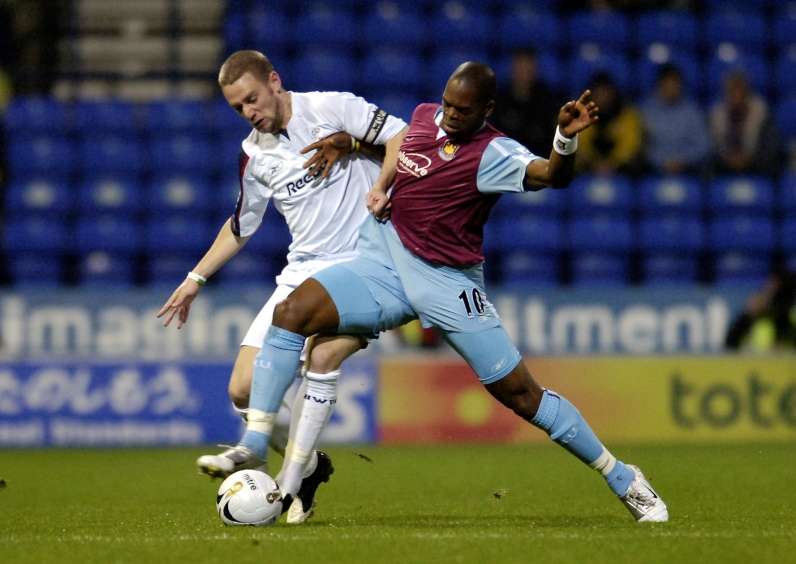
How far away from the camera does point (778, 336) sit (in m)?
12.6

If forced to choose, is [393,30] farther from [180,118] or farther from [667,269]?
[667,269]

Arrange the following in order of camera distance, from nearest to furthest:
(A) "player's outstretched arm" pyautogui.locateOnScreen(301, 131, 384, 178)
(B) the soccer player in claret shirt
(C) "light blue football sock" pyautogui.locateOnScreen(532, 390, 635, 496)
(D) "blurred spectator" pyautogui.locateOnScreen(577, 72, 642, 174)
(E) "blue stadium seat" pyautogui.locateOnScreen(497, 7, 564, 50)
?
(B) the soccer player in claret shirt < (C) "light blue football sock" pyautogui.locateOnScreen(532, 390, 635, 496) < (A) "player's outstretched arm" pyautogui.locateOnScreen(301, 131, 384, 178) < (D) "blurred spectator" pyautogui.locateOnScreen(577, 72, 642, 174) < (E) "blue stadium seat" pyautogui.locateOnScreen(497, 7, 564, 50)

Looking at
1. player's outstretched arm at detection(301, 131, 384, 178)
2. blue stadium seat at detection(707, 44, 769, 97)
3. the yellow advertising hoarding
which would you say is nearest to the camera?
player's outstretched arm at detection(301, 131, 384, 178)

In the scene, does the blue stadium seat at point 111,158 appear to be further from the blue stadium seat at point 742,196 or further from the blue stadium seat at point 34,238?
the blue stadium seat at point 742,196

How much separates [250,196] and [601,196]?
767 centimetres

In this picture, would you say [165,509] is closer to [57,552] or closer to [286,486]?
[286,486]

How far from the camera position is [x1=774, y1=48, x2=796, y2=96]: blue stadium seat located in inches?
601

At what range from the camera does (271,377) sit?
602cm

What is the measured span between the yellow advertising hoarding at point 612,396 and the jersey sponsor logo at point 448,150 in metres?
5.93

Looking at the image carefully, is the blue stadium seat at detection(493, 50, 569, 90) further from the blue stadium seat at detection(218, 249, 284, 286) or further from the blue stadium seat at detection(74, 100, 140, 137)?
the blue stadium seat at detection(74, 100, 140, 137)

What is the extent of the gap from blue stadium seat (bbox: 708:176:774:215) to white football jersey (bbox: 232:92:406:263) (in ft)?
26.7

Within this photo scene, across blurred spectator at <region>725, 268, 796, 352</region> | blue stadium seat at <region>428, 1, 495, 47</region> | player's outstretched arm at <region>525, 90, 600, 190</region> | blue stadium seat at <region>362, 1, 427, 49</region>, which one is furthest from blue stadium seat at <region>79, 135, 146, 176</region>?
player's outstretched arm at <region>525, 90, 600, 190</region>

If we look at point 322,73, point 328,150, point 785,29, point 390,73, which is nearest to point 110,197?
point 322,73

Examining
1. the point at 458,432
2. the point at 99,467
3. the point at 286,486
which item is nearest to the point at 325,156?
the point at 286,486
